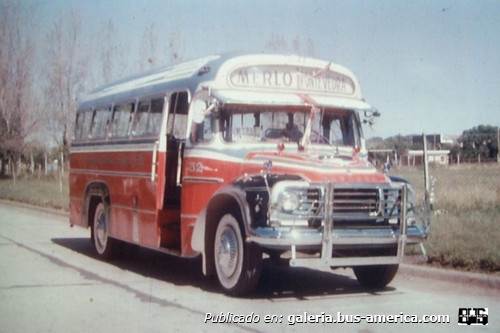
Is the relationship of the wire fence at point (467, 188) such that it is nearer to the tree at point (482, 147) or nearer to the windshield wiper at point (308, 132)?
the tree at point (482, 147)

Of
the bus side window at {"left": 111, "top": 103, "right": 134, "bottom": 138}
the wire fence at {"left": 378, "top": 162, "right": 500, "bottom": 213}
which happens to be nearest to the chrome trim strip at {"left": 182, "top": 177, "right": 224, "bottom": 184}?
the bus side window at {"left": 111, "top": 103, "right": 134, "bottom": 138}

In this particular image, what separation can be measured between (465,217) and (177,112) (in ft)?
19.8

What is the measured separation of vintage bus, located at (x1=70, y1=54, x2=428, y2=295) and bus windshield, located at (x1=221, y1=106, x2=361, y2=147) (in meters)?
0.01

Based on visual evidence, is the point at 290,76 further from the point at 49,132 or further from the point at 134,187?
the point at 49,132

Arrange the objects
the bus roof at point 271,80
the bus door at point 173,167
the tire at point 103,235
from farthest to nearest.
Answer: the tire at point 103,235
the bus door at point 173,167
the bus roof at point 271,80

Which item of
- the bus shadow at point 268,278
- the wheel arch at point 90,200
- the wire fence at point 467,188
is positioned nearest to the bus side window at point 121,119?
the wheel arch at point 90,200

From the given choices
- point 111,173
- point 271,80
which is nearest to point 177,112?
point 271,80

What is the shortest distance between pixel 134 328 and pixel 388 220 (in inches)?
129

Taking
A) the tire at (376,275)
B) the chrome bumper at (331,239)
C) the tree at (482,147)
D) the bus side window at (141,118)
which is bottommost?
the tire at (376,275)

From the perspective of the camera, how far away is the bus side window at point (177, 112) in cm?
998

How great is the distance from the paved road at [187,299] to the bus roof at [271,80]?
8.50 feet

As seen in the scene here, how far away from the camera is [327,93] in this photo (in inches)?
369

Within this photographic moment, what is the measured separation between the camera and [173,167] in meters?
10.1

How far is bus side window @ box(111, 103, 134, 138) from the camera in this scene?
11.3 metres
